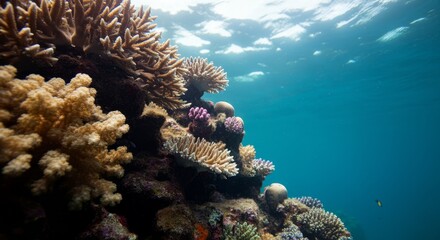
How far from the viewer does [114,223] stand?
118 inches

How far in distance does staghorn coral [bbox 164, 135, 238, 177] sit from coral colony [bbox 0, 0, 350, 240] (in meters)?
0.02

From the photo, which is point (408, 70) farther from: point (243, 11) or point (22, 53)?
point (22, 53)

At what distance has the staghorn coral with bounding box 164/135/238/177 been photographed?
190 inches

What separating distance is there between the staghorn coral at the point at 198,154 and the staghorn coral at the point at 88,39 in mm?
945

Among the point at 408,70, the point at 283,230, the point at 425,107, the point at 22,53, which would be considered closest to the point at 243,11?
the point at 283,230

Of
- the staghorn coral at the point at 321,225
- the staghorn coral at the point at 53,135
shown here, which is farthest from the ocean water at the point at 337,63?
the staghorn coral at the point at 53,135

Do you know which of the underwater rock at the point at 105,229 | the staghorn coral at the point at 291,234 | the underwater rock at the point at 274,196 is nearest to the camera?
the underwater rock at the point at 105,229

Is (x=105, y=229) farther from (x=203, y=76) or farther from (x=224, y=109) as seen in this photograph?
(x=224, y=109)

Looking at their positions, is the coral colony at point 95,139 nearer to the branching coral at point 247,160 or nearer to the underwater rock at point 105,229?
the underwater rock at point 105,229

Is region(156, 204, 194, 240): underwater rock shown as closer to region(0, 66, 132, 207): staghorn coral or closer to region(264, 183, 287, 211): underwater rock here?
region(0, 66, 132, 207): staghorn coral

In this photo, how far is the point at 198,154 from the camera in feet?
16.6

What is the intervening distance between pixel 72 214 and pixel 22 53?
2179 millimetres

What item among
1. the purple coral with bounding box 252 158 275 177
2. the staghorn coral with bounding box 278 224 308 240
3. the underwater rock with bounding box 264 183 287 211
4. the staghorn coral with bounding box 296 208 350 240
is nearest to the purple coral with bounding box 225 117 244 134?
the purple coral with bounding box 252 158 275 177

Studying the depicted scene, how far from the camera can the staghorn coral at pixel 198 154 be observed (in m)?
4.82
